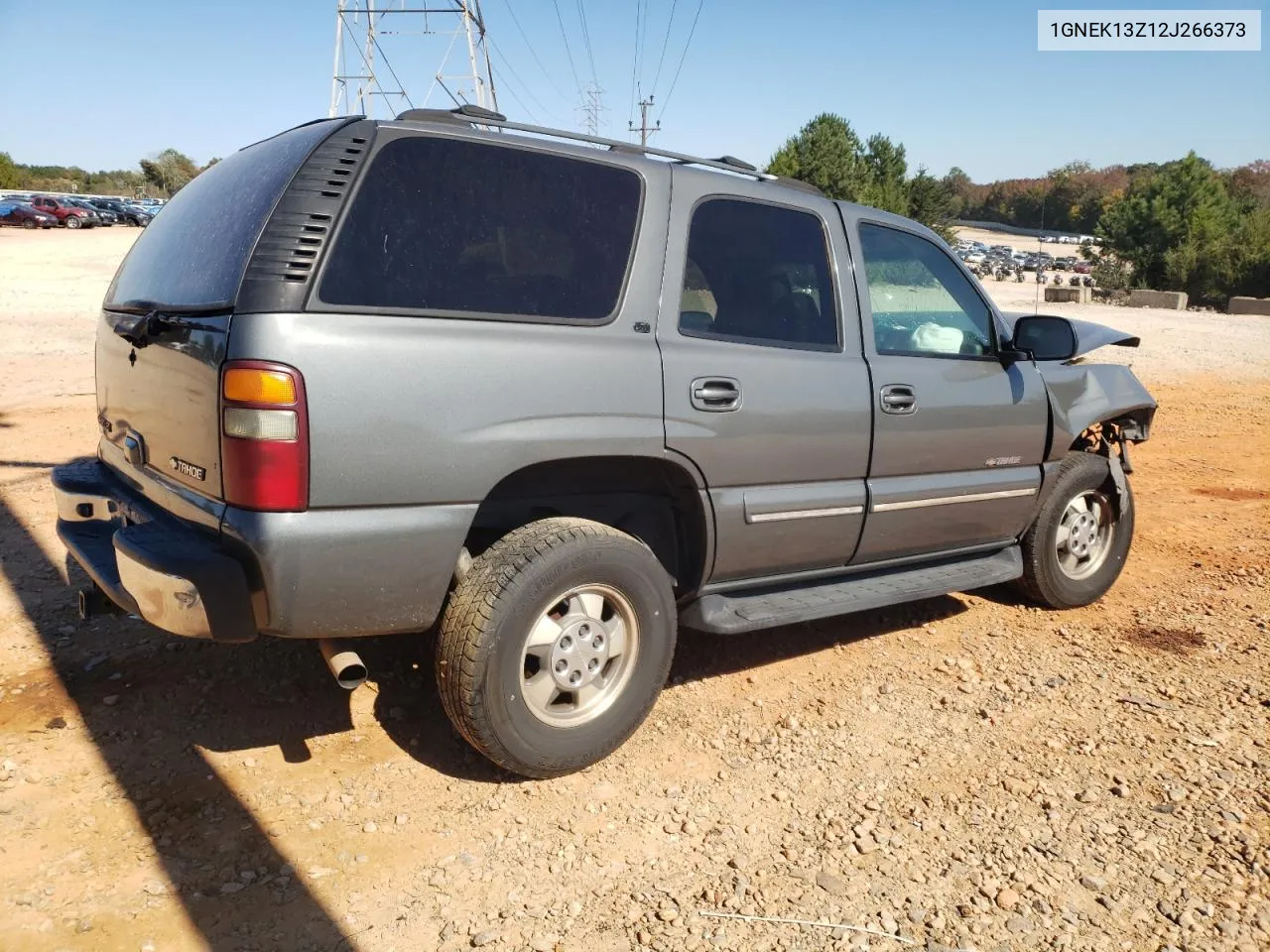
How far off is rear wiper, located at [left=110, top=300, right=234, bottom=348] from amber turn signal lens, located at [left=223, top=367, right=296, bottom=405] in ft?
0.67

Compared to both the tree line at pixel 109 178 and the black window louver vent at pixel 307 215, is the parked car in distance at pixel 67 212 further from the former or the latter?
the black window louver vent at pixel 307 215

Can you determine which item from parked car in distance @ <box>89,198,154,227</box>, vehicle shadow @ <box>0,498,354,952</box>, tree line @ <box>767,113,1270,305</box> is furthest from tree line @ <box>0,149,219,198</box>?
vehicle shadow @ <box>0,498,354,952</box>

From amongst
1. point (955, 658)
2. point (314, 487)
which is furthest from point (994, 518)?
point (314, 487)

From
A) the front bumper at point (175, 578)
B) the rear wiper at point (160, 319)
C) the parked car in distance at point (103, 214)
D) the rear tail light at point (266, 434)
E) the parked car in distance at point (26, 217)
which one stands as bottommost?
the front bumper at point (175, 578)

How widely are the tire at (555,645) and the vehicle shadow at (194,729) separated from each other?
2.32 feet

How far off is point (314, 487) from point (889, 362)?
2336 millimetres

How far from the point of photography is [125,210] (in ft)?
182

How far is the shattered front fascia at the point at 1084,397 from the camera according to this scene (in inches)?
179

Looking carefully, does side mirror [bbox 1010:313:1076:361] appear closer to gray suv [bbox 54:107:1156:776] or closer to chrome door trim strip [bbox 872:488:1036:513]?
gray suv [bbox 54:107:1156:776]

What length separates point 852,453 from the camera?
3740 millimetres

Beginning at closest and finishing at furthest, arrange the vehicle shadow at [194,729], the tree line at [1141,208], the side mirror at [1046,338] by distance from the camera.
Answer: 1. the vehicle shadow at [194,729]
2. the side mirror at [1046,338]
3. the tree line at [1141,208]

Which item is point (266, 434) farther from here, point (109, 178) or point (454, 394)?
point (109, 178)

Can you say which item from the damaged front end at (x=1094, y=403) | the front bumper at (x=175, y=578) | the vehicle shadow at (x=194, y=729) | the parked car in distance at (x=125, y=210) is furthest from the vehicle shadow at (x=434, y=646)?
the parked car in distance at (x=125, y=210)

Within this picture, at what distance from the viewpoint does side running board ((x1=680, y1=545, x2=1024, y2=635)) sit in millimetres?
3514
